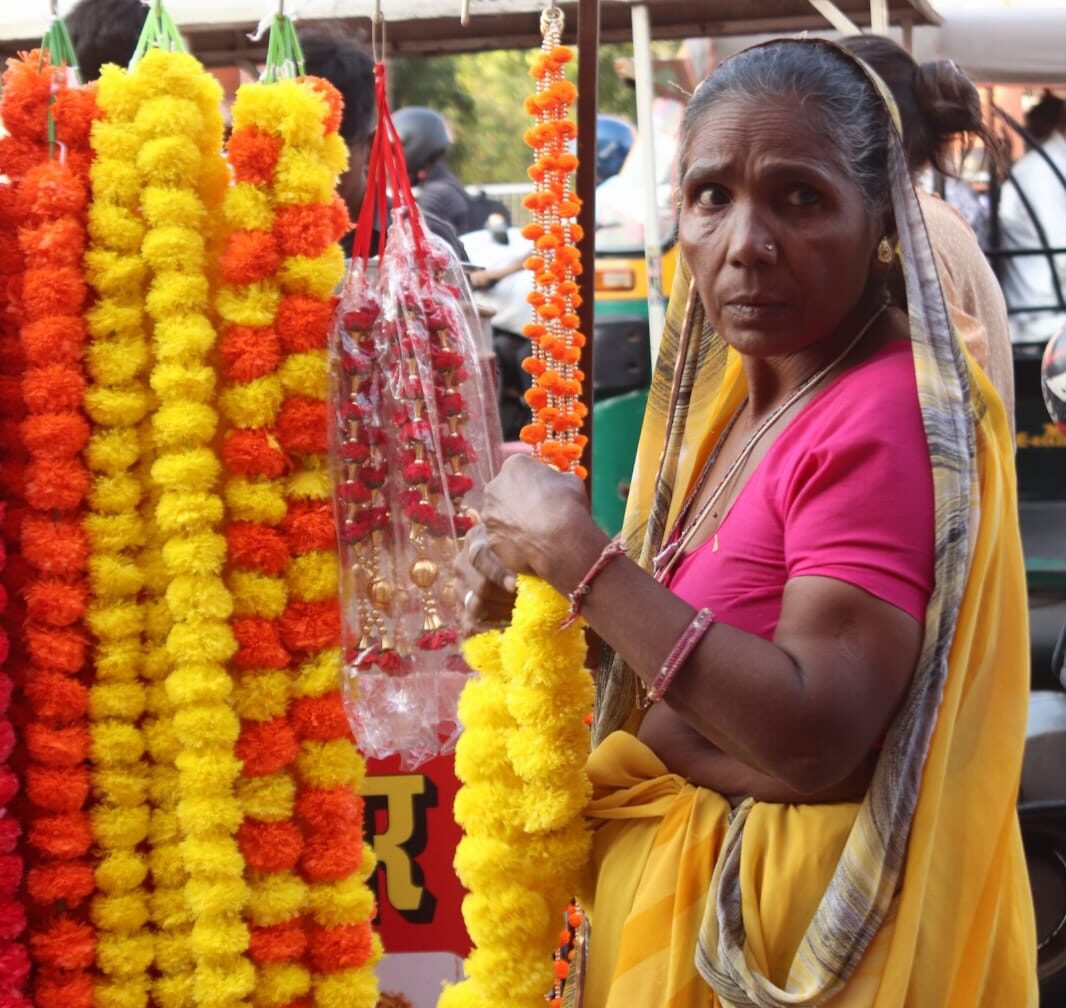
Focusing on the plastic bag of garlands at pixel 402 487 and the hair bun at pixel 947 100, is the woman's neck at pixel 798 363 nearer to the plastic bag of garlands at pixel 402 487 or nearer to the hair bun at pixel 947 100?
the plastic bag of garlands at pixel 402 487

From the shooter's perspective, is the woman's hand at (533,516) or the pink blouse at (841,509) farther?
the woman's hand at (533,516)

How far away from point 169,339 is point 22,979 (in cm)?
108

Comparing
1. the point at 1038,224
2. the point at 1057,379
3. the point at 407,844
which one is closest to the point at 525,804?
the point at 407,844

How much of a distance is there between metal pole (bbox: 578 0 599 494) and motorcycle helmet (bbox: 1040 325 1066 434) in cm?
114

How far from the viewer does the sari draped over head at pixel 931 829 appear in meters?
1.40

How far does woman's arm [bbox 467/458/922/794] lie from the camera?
4.29 ft

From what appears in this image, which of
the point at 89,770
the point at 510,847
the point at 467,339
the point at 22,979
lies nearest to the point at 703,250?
the point at 510,847

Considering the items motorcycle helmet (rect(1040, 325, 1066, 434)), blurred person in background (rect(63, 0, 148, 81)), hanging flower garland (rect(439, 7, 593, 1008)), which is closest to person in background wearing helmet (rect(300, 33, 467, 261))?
blurred person in background (rect(63, 0, 148, 81))

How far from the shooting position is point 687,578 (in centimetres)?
160

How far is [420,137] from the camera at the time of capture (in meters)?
5.52

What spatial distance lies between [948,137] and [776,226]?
154 cm

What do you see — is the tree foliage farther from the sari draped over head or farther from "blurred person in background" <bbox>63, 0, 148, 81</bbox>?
the sari draped over head

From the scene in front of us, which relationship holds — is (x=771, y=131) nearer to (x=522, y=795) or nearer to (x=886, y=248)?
(x=886, y=248)

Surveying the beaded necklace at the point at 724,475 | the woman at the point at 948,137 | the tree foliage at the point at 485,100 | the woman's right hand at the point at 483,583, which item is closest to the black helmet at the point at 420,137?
the woman at the point at 948,137
